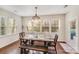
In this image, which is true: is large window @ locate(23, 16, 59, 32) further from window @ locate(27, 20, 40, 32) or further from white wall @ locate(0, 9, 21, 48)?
white wall @ locate(0, 9, 21, 48)

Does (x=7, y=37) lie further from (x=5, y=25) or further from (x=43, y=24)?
(x=43, y=24)

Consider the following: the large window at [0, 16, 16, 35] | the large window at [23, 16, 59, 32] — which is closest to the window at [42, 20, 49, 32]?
the large window at [23, 16, 59, 32]

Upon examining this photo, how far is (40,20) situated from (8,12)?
1.45m

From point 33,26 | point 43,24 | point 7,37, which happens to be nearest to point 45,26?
point 43,24

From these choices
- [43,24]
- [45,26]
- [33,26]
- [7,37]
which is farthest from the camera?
[7,37]

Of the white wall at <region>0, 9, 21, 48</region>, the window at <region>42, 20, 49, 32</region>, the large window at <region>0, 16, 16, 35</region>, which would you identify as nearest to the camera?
the window at <region>42, 20, 49, 32</region>

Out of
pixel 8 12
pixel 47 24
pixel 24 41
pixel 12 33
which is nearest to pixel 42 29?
pixel 47 24

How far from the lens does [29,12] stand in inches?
116

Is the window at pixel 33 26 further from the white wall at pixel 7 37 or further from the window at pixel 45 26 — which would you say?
the white wall at pixel 7 37

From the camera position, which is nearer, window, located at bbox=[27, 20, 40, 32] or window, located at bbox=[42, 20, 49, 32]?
window, located at bbox=[27, 20, 40, 32]

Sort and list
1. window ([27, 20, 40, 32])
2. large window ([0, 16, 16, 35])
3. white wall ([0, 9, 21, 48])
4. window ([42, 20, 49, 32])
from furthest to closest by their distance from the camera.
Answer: large window ([0, 16, 16, 35]), white wall ([0, 9, 21, 48]), window ([42, 20, 49, 32]), window ([27, 20, 40, 32])
